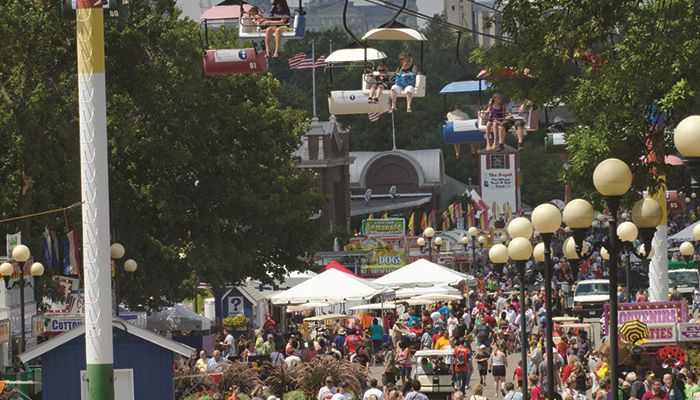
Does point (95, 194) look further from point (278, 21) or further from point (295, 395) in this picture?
point (278, 21)

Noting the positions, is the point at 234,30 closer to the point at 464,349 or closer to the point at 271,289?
the point at 271,289

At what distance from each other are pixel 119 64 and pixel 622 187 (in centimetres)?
3420

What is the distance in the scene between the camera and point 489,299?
213 feet

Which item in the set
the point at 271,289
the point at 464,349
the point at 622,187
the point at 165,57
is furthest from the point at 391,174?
the point at 622,187

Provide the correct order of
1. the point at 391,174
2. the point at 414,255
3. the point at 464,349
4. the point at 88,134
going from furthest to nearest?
the point at 391,174 < the point at 414,255 < the point at 464,349 < the point at 88,134

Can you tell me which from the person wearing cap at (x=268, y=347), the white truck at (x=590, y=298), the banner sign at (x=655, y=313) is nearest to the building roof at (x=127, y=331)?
the banner sign at (x=655, y=313)

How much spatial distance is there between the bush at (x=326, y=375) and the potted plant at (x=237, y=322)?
18111mm

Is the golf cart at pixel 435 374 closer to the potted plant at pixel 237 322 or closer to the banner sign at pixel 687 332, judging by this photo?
the banner sign at pixel 687 332

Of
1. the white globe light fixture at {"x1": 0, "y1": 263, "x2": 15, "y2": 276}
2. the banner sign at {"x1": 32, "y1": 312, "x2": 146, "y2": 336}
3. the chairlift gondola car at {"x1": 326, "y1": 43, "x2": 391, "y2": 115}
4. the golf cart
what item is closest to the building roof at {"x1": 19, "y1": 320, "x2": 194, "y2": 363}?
the chairlift gondola car at {"x1": 326, "y1": 43, "x2": 391, "y2": 115}

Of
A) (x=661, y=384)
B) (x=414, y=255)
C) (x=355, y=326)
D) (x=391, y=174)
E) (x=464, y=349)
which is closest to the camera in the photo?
(x=661, y=384)

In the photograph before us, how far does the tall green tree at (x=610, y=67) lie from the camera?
2449cm

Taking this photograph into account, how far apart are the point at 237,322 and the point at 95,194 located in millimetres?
28589

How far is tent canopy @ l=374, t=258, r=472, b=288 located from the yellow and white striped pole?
2824cm

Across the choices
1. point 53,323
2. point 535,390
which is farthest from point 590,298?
point 535,390
